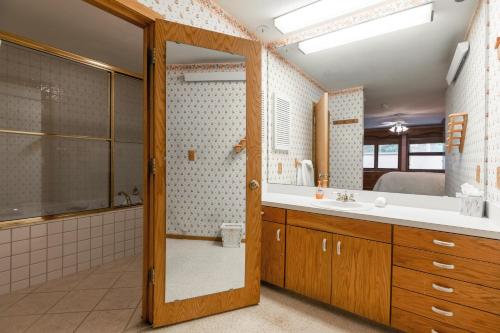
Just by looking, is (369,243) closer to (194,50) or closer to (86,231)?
(194,50)

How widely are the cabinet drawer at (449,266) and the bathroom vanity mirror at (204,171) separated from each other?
112 cm

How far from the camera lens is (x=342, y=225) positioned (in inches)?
69.6

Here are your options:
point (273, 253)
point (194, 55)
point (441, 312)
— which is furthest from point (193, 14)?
point (441, 312)

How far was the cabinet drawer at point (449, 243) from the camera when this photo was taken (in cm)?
127

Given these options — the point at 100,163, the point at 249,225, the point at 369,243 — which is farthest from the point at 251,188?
the point at 100,163

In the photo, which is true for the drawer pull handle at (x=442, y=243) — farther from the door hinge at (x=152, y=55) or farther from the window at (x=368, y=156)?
the door hinge at (x=152, y=55)

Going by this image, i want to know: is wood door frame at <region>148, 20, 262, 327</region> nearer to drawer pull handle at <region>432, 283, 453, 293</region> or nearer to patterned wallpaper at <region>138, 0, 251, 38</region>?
patterned wallpaper at <region>138, 0, 251, 38</region>

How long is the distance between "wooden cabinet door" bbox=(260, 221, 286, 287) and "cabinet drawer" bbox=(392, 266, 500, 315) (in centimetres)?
84

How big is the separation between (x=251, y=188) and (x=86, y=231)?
1.99 meters

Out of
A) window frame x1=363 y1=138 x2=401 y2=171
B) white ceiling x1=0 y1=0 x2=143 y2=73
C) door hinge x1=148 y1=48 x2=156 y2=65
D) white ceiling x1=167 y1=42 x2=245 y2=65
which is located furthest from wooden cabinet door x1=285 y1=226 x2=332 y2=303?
white ceiling x1=0 y1=0 x2=143 y2=73

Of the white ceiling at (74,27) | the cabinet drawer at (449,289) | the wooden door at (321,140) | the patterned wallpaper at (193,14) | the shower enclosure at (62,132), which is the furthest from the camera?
the shower enclosure at (62,132)

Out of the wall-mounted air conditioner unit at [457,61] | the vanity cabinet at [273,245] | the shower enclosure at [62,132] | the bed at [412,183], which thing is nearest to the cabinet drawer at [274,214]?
the vanity cabinet at [273,245]

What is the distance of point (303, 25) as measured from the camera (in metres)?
2.39

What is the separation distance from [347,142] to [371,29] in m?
0.98
